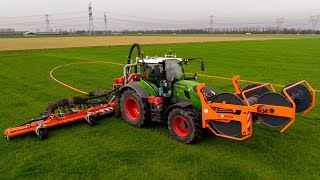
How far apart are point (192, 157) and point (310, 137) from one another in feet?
12.0

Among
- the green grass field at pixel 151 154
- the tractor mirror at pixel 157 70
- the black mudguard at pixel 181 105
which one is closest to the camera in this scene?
the green grass field at pixel 151 154

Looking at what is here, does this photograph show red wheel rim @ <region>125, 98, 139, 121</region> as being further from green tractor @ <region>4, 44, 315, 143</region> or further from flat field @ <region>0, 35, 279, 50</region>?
flat field @ <region>0, 35, 279, 50</region>

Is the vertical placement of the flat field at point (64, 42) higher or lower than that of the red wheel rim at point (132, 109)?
higher

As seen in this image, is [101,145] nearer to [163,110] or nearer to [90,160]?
[90,160]

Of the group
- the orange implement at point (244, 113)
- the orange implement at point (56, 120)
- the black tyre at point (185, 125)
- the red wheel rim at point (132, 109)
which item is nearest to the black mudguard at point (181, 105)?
the black tyre at point (185, 125)

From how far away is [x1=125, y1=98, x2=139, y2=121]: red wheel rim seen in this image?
9000 mm

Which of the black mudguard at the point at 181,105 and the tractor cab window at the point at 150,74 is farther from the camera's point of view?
the tractor cab window at the point at 150,74

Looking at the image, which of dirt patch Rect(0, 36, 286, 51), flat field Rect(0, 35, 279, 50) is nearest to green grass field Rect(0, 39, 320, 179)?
dirt patch Rect(0, 36, 286, 51)

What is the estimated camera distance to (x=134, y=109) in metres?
9.16

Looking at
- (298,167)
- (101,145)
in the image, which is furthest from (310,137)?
(101,145)

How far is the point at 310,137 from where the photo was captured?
7977mm

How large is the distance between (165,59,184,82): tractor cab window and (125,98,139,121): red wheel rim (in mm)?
1542

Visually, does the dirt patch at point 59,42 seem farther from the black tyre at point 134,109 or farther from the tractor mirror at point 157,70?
the tractor mirror at point 157,70

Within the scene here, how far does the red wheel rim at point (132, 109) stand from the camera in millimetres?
9000
